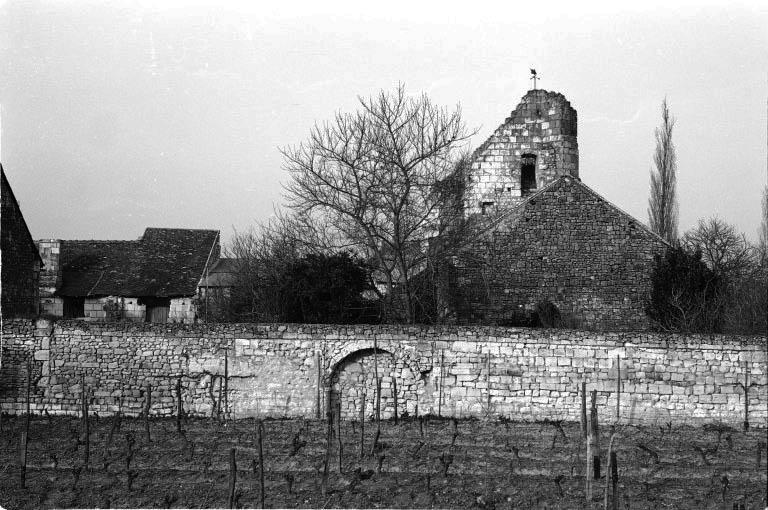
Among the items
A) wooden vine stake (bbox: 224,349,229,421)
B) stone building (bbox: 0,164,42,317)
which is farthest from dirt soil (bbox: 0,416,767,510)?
stone building (bbox: 0,164,42,317)

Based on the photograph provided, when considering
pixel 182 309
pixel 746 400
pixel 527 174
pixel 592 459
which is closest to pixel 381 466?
pixel 592 459

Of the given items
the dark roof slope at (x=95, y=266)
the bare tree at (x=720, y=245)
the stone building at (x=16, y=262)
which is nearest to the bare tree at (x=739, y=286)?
the bare tree at (x=720, y=245)

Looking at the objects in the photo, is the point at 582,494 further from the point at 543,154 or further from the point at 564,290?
the point at 543,154

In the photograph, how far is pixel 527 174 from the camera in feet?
95.8

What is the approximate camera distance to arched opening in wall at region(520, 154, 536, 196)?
28.7 metres

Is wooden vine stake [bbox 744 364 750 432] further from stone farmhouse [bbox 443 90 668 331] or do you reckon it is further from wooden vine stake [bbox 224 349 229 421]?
wooden vine stake [bbox 224 349 229 421]

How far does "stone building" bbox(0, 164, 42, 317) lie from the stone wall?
14.0ft

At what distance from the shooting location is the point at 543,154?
28688 mm

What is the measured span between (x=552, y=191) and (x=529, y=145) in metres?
5.57

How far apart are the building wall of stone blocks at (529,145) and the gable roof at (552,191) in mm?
4785

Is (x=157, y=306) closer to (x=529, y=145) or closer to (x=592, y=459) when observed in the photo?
(x=529, y=145)

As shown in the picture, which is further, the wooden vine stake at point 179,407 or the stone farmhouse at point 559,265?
the stone farmhouse at point 559,265

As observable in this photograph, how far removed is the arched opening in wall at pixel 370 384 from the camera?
1730 centimetres

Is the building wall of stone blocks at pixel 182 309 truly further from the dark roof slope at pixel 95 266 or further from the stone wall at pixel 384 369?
the stone wall at pixel 384 369
